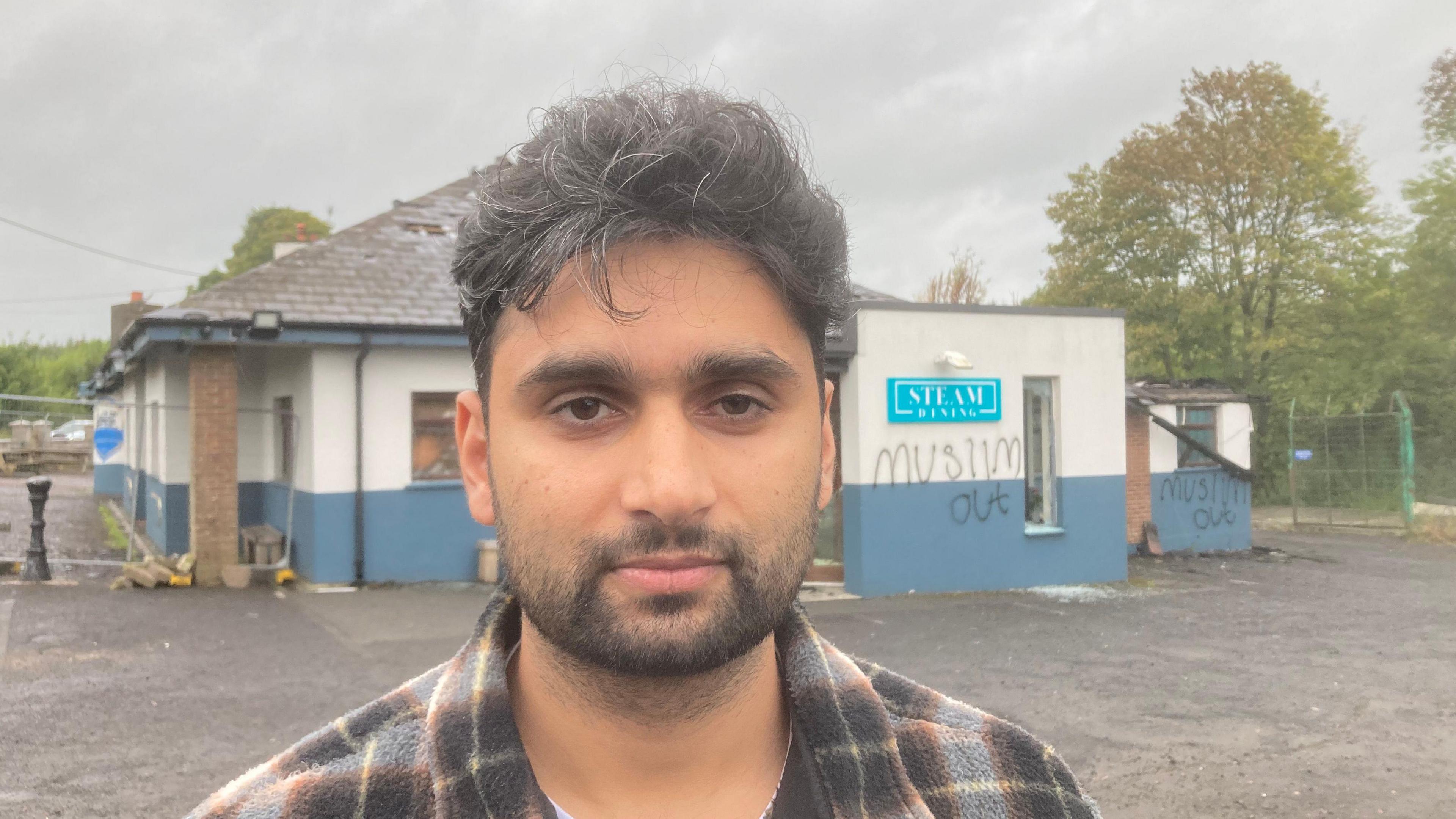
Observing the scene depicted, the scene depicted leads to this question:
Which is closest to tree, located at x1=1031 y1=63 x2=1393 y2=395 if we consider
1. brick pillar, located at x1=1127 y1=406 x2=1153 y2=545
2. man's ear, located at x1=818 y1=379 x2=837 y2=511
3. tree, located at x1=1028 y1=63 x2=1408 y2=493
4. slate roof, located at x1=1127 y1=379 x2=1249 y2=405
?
tree, located at x1=1028 y1=63 x2=1408 y2=493

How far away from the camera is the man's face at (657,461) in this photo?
140 cm

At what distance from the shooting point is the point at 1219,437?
18.1m

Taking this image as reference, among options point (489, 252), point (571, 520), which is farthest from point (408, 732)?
point (489, 252)

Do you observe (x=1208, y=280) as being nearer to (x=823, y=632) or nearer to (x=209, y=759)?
(x=823, y=632)

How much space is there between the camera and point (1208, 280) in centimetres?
2783

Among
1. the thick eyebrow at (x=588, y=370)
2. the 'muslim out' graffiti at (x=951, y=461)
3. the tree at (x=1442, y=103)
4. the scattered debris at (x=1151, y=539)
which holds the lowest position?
the scattered debris at (x=1151, y=539)

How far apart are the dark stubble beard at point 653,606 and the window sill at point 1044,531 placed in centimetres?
1229

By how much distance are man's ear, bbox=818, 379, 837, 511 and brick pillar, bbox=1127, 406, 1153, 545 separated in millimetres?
15957

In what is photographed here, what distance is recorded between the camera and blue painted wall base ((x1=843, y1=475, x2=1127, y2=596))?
39.9 feet

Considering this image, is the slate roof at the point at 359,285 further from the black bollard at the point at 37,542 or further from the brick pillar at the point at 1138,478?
the brick pillar at the point at 1138,478

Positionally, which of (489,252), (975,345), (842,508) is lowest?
(842,508)

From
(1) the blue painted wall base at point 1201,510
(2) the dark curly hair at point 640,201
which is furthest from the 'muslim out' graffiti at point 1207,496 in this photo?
(2) the dark curly hair at point 640,201

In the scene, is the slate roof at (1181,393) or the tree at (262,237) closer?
the slate roof at (1181,393)

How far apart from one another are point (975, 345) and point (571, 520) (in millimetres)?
11623
